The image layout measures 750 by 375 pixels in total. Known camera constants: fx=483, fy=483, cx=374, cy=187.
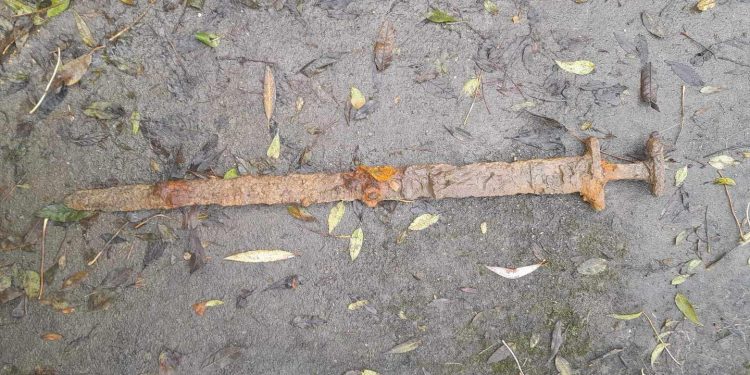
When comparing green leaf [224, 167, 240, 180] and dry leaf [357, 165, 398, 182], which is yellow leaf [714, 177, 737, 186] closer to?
dry leaf [357, 165, 398, 182]

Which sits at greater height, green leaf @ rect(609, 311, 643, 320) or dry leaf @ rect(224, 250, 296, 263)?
dry leaf @ rect(224, 250, 296, 263)

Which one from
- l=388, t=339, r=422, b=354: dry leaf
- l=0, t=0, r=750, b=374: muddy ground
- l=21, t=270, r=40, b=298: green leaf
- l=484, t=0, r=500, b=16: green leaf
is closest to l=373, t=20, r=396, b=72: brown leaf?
l=0, t=0, r=750, b=374: muddy ground

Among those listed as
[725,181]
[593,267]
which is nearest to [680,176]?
[725,181]

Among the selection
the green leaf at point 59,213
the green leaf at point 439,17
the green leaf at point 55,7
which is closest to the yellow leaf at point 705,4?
the green leaf at point 439,17

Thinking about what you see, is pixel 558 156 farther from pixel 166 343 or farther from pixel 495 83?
pixel 166 343

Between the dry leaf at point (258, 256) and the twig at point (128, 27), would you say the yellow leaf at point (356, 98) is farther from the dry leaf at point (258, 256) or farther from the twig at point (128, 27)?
the twig at point (128, 27)
